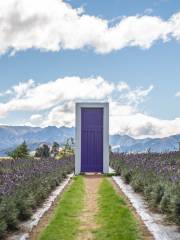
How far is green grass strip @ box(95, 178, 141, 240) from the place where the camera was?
894cm

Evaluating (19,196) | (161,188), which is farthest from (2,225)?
(161,188)

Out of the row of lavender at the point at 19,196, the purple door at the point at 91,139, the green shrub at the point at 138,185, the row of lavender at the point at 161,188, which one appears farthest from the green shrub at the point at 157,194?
the purple door at the point at 91,139

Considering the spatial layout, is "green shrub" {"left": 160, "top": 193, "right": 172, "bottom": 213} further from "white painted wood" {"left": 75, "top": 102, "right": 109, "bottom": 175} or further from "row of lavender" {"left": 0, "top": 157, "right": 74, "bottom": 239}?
"white painted wood" {"left": 75, "top": 102, "right": 109, "bottom": 175}

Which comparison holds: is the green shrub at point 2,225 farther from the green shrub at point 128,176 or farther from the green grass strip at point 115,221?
the green shrub at point 128,176

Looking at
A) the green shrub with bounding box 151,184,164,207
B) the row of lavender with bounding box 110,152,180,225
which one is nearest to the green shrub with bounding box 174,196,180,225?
the row of lavender with bounding box 110,152,180,225

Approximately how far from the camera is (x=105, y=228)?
9727 millimetres

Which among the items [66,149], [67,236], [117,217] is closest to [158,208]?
[117,217]

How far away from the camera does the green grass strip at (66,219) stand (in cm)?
913

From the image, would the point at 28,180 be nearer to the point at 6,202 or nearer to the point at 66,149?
the point at 6,202

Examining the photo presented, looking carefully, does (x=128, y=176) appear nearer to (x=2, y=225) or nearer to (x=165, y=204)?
(x=165, y=204)

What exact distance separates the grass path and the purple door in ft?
27.6

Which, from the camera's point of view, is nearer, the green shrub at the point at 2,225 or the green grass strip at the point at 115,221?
the green shrub at the point at 2,225

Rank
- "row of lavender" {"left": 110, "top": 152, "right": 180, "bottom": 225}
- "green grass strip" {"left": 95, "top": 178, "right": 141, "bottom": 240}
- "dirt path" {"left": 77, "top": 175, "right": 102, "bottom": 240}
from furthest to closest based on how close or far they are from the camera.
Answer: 1. "row of lavender" {"left": 110, "top": 152, "right": 180, "bottom": 225}
2. "dirt path" {"left": 77, "top": 175, "right": 102, "bottom": 240}
3. "green grass strip" {"left": 95, "top": 178, "right": 141, "bottom": 240}

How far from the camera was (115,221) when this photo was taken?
10.2 metres
